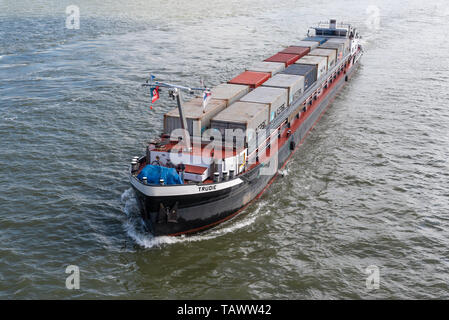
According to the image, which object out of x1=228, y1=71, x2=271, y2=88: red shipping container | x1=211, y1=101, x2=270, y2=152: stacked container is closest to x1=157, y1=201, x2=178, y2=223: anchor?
x1=211, y1=101, x2=270, y2=152: stacked container

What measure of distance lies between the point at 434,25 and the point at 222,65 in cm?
5873

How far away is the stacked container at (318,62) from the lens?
44844mm

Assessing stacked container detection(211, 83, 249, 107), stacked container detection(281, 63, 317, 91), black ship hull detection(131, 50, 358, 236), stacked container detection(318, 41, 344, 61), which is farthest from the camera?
stacked container detection(318, 41, 344, 61)

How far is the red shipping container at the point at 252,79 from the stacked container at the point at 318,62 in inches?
265

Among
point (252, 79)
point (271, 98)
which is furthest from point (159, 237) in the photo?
point (252, 79)

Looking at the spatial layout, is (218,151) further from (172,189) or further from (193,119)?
(172,189)

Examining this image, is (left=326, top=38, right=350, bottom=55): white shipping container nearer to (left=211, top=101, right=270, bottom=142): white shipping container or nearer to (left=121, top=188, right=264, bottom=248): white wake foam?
(left=211, top=101, right=270, bottom=142): white shipping container

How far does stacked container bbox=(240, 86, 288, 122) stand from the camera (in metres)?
33.1

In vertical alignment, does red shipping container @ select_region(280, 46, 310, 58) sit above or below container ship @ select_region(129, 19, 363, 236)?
above

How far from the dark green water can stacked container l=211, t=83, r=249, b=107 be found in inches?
301

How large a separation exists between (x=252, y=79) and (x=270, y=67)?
5070 millimetres

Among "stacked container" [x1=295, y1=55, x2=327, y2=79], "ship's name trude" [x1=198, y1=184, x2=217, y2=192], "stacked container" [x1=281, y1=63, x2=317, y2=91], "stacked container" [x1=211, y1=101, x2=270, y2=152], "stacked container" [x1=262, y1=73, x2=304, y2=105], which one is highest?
"stacked container" [x1=295, y1=55, x2=327, y2=79]

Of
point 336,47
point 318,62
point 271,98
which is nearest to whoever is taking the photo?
point 271,98

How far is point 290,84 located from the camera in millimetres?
37469
